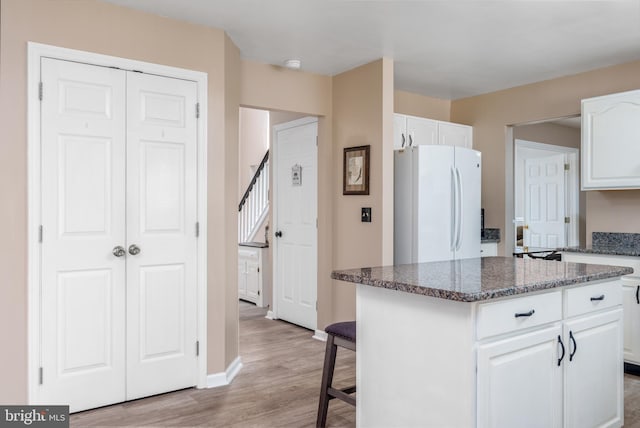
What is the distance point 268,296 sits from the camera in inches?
231

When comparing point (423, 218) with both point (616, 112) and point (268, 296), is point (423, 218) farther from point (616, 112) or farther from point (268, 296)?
point (268, 296)

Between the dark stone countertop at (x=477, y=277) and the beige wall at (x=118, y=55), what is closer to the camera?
the dark stone countertop at (x=477, y=277)

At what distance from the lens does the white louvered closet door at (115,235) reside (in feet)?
8.95

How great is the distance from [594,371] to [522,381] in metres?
0.65

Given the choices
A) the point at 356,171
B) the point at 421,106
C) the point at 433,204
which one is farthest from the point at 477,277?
the point at 421,106

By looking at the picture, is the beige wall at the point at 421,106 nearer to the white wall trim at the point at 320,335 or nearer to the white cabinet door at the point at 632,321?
the white wall trim at the point at 320,335

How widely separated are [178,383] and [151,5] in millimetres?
2491

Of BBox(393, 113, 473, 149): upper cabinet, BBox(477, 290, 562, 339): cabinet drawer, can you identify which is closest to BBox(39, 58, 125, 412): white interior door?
BBox(477, 290, 562, 339): cabinet drawer

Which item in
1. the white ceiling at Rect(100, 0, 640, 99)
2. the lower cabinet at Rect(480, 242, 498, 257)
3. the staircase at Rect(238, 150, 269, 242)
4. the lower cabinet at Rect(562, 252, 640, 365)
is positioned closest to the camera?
the white ceiling at Rect(100, 0, 640, 99)

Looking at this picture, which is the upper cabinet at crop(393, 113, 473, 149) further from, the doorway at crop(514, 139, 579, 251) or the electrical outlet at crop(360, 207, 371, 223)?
the doorway at crop(514, 139, 579, 251)

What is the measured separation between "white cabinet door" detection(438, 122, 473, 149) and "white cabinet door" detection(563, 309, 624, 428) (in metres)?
2.79

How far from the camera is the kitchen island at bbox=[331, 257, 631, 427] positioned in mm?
1772

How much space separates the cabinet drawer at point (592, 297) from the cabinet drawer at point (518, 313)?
0.33 ft

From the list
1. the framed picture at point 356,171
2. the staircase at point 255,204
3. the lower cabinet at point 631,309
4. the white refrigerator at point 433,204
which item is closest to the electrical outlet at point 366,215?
the framed picture at point 356,171
